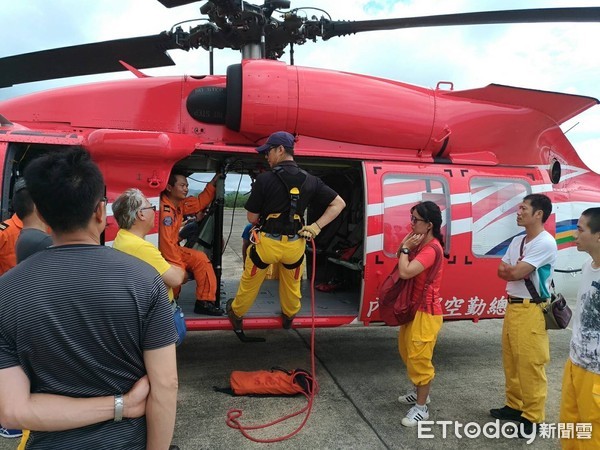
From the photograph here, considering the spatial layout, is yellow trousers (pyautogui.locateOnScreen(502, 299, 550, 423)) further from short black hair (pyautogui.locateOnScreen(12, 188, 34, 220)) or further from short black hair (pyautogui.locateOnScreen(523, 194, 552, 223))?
short black hair (pyautogui.locateOnScreen(12, 188, 34, 220))

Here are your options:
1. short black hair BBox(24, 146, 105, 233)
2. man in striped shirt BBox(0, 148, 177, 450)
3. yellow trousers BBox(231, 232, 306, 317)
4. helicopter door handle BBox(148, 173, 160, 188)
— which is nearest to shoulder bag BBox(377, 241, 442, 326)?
yellow trousers BBox(231, 232, 306, 317)

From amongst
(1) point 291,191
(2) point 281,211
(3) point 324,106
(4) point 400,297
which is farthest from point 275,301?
(3) point 324,106

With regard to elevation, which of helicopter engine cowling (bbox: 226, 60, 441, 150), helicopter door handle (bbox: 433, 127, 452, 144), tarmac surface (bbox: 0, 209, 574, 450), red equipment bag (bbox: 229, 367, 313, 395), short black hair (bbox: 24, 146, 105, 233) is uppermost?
helicopter engine cowling (bbox: 226, 60, 441, 150)

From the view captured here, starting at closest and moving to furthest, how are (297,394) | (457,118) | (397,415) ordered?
(397,415) < (297,394) < (457,118)

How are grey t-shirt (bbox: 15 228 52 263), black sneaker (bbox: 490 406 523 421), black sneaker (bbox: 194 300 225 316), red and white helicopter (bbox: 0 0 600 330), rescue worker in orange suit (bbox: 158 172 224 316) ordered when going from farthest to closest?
black sneaker (bbox: 194 300 225 316), rescue worker in orange suit (bbox: 158 172 224 316), red and white helicopter (bbox: 0 0 600 330), black sneaker (bbox: 490 406 523 421), grey t-shirt (bbox: 15 228 52 263)

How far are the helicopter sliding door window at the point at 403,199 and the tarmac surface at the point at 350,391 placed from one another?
1431 millimetres

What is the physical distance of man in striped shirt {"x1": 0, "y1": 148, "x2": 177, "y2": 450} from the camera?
1202 millimetres

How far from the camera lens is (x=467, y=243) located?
446 cm

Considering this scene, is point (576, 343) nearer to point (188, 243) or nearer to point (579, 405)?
point (579, 405)

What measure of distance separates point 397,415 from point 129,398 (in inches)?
117

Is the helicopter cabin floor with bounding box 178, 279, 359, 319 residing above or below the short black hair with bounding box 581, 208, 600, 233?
below

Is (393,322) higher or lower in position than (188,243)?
lower

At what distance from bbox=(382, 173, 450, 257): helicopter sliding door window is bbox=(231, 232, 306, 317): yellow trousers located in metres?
0.98

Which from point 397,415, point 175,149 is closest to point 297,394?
point 397,415
